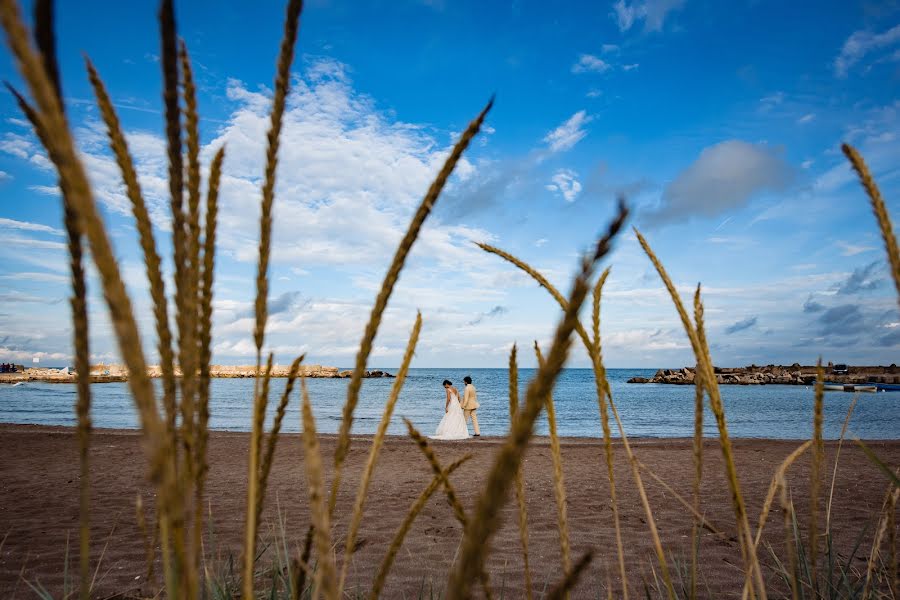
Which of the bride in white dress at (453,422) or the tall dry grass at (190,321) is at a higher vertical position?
the tall dry grass at (190,321)

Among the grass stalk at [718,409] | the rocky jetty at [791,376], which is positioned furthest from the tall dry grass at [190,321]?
the rocky jetty at [791,376]

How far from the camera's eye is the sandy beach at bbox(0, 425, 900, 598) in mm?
5285

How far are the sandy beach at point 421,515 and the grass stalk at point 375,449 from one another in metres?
0.35

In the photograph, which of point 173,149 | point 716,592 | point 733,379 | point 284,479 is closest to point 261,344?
point 173,149

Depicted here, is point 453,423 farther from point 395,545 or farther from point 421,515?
point 395,545

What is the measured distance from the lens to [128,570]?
210 inches

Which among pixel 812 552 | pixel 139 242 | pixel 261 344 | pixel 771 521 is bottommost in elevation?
pixel 771 521

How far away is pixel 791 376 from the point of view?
71875 millimetres

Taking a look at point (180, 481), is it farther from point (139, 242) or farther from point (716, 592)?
point (716, 592)

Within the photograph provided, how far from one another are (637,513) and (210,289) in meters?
8.48

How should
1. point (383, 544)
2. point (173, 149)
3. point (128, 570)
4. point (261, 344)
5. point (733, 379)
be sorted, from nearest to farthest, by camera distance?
1. point (173, 149)
2. point (261, 344)
3. point (128, 570)
4. point (383, 544)
5. point (733, 379)

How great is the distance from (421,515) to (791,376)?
76.8 m

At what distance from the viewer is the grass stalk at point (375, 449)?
0.82 m

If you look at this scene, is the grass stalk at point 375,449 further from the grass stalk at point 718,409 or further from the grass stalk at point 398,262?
the grass stalk at point 718,409
